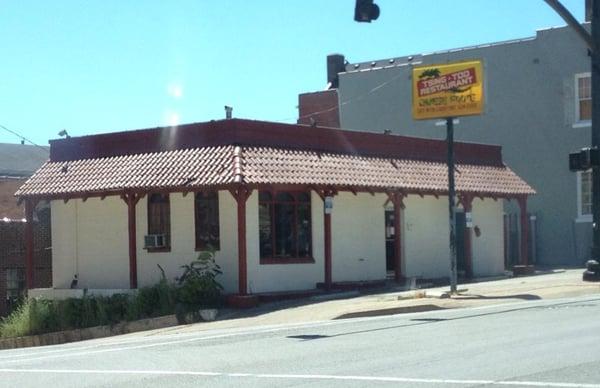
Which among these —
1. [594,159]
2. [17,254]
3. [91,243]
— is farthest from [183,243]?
[17,254]

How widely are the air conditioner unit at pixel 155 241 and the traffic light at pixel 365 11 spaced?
1323 centimetres

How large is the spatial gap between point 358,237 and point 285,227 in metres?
3.12

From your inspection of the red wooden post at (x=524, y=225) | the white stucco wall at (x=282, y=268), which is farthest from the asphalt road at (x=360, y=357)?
the red wooden post at (x=524, y=225)

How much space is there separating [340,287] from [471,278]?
6.48 metres

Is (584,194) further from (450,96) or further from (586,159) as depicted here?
(450,96)

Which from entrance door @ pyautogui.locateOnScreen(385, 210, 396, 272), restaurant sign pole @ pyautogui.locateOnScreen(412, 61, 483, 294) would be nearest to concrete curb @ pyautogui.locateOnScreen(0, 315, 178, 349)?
restaurant sign pole @ pyautogui.locateOnScreen(412, 61, 483, 294)

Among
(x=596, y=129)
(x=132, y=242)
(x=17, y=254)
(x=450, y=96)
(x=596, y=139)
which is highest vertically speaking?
(x=450, y=96)

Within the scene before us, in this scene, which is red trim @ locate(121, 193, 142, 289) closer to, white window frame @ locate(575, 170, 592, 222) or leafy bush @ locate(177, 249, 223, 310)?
leafy bush @ locate(177, 249, 223, 310)

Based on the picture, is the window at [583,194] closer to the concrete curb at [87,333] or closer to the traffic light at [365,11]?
the concrete curb at [87,333]

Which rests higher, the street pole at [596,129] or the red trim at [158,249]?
the street pole at [596,129]

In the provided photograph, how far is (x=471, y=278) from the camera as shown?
107 feet

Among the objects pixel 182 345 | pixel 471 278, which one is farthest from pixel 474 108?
pixel 182 345

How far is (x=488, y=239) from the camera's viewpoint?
34.4m

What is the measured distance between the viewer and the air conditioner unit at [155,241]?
2738 cm
